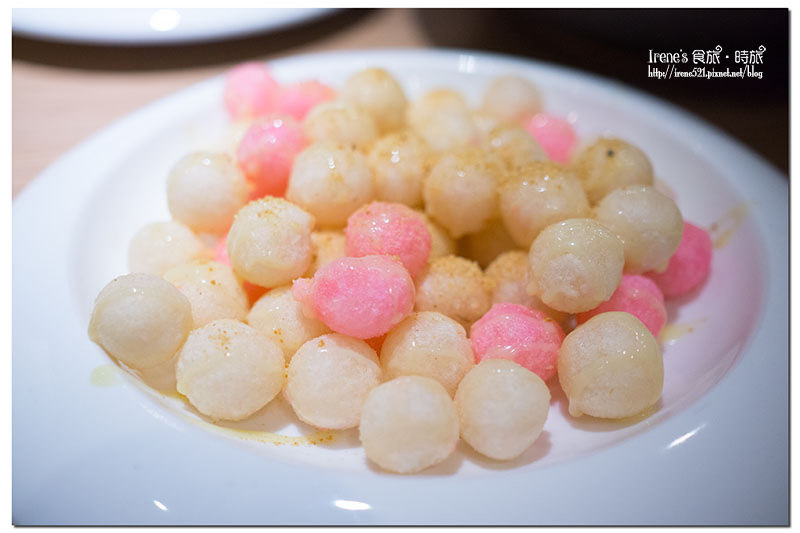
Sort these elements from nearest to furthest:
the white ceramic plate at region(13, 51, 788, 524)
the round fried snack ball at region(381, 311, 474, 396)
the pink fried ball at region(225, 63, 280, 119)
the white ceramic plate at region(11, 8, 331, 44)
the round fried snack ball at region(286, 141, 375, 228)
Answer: the white ceramic plate at region(13, 51, 788, 524) < the round fried snack ball at region(381, 311, 474, 396) < the round fried snack ball at region(286, 141, 375, 228) < the pink fried ball at region(225, 63, 280, 119) < the white ceramic plate at region(11, 8, 331, 44)

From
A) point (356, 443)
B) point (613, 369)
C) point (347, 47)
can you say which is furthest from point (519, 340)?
point (347, 47)

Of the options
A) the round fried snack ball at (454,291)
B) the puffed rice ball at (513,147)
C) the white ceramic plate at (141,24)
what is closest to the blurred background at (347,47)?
the white ceramic plate at (141,24)

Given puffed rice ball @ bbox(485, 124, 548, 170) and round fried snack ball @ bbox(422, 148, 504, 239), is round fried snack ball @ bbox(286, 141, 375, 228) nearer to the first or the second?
round fried snack ball @ bbox(422, 148, 504, 239)

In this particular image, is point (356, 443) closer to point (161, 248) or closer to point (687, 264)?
point (161, 248)

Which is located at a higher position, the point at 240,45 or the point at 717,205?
the point at 240,45

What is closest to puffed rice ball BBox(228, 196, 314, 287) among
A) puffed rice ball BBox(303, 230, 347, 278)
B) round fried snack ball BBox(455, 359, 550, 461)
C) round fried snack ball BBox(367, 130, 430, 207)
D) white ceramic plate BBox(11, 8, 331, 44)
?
puffed rice ball BBox(303, 230, 347, 278)
